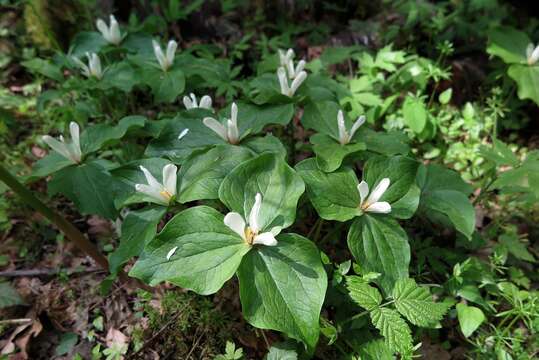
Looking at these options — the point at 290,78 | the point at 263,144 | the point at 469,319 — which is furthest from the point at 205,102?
the point at 469,319

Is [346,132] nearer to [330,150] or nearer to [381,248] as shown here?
[330,150]

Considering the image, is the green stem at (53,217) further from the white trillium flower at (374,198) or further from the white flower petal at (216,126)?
the white trillium flower at (374,198)

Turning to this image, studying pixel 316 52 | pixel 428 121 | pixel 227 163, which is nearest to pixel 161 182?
pixel 227 163

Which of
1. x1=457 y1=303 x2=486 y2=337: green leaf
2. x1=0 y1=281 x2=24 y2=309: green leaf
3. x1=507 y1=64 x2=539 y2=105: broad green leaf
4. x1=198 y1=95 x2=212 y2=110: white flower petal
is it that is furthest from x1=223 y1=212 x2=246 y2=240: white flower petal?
x1=507 y1=64 x2=539 y2=105: broad green leaf

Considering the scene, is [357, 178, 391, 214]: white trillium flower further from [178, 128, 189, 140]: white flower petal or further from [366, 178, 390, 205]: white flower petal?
[178, 128, 189, 140]: white flower petal

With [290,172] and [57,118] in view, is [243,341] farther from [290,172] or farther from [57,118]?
[57,118]
